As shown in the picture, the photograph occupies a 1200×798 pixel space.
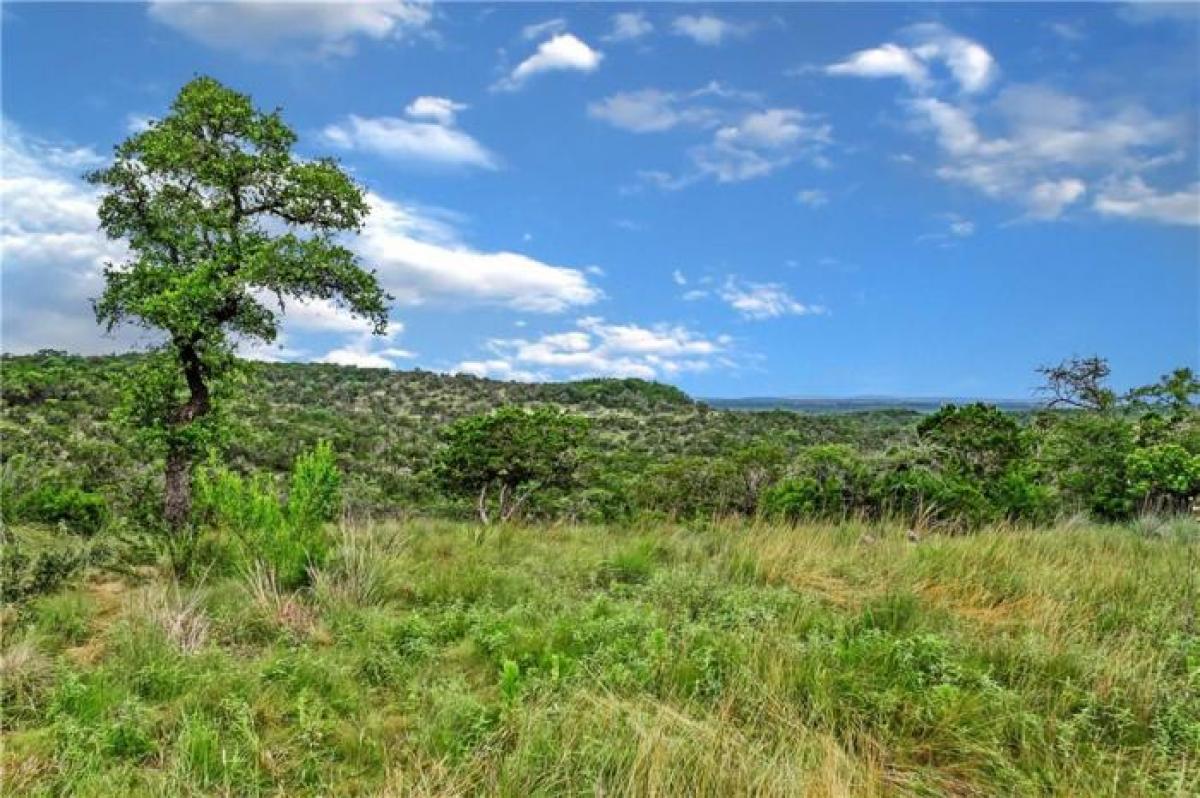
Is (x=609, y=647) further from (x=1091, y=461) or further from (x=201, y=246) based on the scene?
(x=1091, y=461)

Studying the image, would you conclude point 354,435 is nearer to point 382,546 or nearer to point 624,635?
point 382,546

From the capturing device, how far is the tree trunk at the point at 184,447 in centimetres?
1074

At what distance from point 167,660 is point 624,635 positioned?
114 inches

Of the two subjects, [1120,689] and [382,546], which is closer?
[1120,689]

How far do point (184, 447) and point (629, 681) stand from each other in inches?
330

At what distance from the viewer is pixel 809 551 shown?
311 inches

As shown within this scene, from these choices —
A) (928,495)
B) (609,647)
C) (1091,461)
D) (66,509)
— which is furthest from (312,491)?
(1091,461)

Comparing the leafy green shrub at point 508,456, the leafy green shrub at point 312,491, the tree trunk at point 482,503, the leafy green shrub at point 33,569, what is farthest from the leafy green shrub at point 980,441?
the leafy green shrub at point 33,569

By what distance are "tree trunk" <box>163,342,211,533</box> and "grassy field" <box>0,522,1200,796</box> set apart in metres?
3.47

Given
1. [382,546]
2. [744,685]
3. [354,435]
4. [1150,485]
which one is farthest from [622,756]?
[354,435]

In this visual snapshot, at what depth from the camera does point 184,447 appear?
10789 millimetres

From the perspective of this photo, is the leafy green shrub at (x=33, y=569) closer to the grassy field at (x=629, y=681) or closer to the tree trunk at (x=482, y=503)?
the grassy field at (x=629, y=681)

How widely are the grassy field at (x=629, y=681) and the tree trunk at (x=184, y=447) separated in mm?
3473

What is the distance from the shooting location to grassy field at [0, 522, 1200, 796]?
369 cm
